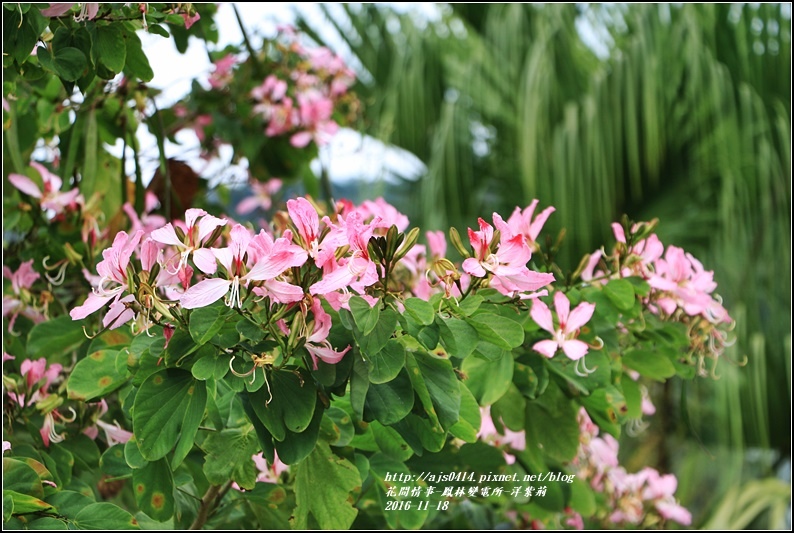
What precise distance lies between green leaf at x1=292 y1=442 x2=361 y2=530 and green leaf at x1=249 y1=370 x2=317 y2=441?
0.04 metres

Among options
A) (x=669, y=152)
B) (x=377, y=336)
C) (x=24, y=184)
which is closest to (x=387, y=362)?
(x=377, y=336)

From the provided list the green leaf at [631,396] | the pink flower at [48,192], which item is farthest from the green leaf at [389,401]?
the pink flower at [48,192]

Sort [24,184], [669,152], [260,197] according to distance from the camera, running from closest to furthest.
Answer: [24,184] < [260,197] < [669,152]

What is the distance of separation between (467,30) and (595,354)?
232 centimetres

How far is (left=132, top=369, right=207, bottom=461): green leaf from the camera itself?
13.1 inches

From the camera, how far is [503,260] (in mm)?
354

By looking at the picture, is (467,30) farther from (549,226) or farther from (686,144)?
(549,226)

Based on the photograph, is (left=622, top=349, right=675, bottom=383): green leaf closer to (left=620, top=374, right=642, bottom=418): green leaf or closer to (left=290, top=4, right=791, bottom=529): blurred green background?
(left=620, top=374, right=642, bottom=418): green leaf

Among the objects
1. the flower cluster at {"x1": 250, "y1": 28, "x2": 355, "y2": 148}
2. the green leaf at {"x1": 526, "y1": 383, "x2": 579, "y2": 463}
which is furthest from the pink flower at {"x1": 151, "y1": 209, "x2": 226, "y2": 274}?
the flower cluster at {"x1": 250, "y1": 28, "x2": 355, "y2": 148}

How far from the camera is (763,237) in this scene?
2.04 metres

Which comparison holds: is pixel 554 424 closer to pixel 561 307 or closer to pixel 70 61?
pixel 561 307

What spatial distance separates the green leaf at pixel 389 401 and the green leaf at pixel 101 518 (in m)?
0.12

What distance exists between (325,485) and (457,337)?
0.30 feet

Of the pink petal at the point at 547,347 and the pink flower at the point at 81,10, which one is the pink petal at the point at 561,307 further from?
the pink flower at the point at 81,10
